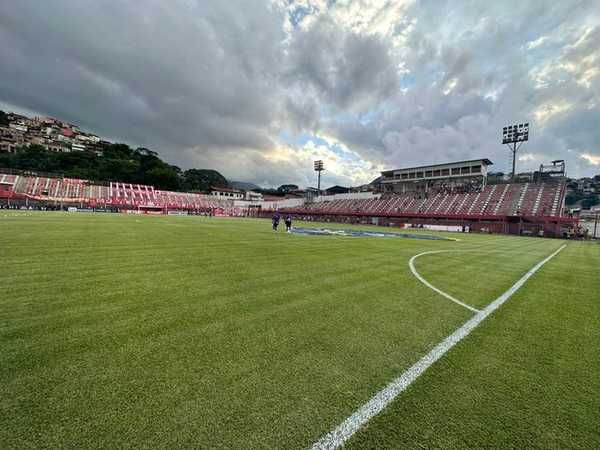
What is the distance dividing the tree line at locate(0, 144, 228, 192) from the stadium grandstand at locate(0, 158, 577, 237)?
11.2m

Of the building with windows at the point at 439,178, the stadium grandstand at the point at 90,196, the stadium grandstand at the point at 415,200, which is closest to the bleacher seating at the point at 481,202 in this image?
the stadium grandstand at the point at 415,200

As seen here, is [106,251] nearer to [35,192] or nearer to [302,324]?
[302,324]

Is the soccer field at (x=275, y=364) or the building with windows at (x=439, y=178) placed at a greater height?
the building with windows at (x=439, y=178)

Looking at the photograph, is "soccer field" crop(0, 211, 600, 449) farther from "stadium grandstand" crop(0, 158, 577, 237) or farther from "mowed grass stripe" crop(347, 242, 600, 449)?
"stadium grandstand" crop(0, 158, 577, 237)

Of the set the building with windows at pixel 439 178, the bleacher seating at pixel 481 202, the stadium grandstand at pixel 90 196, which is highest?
the building with windows at pixel 439 178

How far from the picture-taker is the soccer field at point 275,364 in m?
1.96

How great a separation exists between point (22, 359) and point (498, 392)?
5.11 meters

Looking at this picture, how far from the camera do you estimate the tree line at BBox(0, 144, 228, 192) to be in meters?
77.8

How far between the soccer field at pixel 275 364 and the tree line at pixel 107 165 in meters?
96.2

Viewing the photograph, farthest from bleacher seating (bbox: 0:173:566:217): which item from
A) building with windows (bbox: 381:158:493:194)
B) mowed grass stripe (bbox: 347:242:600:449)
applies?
mowed grass stripe (bbox: 347:242:600:449)

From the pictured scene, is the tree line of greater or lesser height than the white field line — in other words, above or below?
above

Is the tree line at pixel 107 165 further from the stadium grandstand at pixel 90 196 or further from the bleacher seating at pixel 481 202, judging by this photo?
the bleacher seating at pixel 481 202

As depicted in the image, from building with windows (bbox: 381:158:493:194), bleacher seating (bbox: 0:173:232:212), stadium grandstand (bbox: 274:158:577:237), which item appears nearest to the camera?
stadium grandstand (bbox: 274:158:577:237)

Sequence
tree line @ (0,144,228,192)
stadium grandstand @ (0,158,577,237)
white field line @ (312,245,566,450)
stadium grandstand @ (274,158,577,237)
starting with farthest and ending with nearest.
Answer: tree line @ (0,144,228,192) → stadium grandstand @ (0,158,577,237) → stadium grandstand @ (274,158,577,237) → white field line @ (312,245,566,450)
